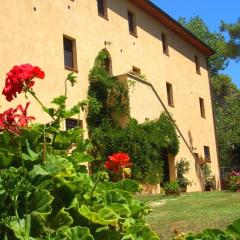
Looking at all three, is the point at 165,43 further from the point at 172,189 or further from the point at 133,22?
the point at 172,189

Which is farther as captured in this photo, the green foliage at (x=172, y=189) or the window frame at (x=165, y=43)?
the window frame at (x=165, y=43)

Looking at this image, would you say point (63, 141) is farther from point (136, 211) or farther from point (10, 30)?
point (10, 30)

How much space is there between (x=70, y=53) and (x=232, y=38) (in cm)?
1333

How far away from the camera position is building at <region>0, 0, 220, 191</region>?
16250 mm

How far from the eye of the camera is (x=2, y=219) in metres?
3.05

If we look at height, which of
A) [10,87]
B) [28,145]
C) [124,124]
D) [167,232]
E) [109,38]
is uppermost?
[109,38]

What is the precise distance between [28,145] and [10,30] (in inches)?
502

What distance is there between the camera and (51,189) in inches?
131

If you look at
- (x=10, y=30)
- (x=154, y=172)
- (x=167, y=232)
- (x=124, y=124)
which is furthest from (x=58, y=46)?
(x=167, y=232)

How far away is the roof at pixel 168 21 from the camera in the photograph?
24.3m

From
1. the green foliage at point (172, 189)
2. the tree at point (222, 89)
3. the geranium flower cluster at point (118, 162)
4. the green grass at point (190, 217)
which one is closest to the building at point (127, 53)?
the green foliage at point (172, 189)

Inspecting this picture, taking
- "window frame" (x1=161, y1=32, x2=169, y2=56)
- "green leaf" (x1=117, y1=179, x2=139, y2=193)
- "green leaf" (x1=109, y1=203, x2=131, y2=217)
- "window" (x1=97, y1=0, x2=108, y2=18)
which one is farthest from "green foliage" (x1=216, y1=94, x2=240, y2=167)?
"green leaf" (x1=109, y1=203, x2=131, y2=217)

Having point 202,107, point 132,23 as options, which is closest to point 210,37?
point 202,107

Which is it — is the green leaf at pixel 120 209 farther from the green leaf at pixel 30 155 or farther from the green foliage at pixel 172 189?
the green foliage at pixel 172 189
